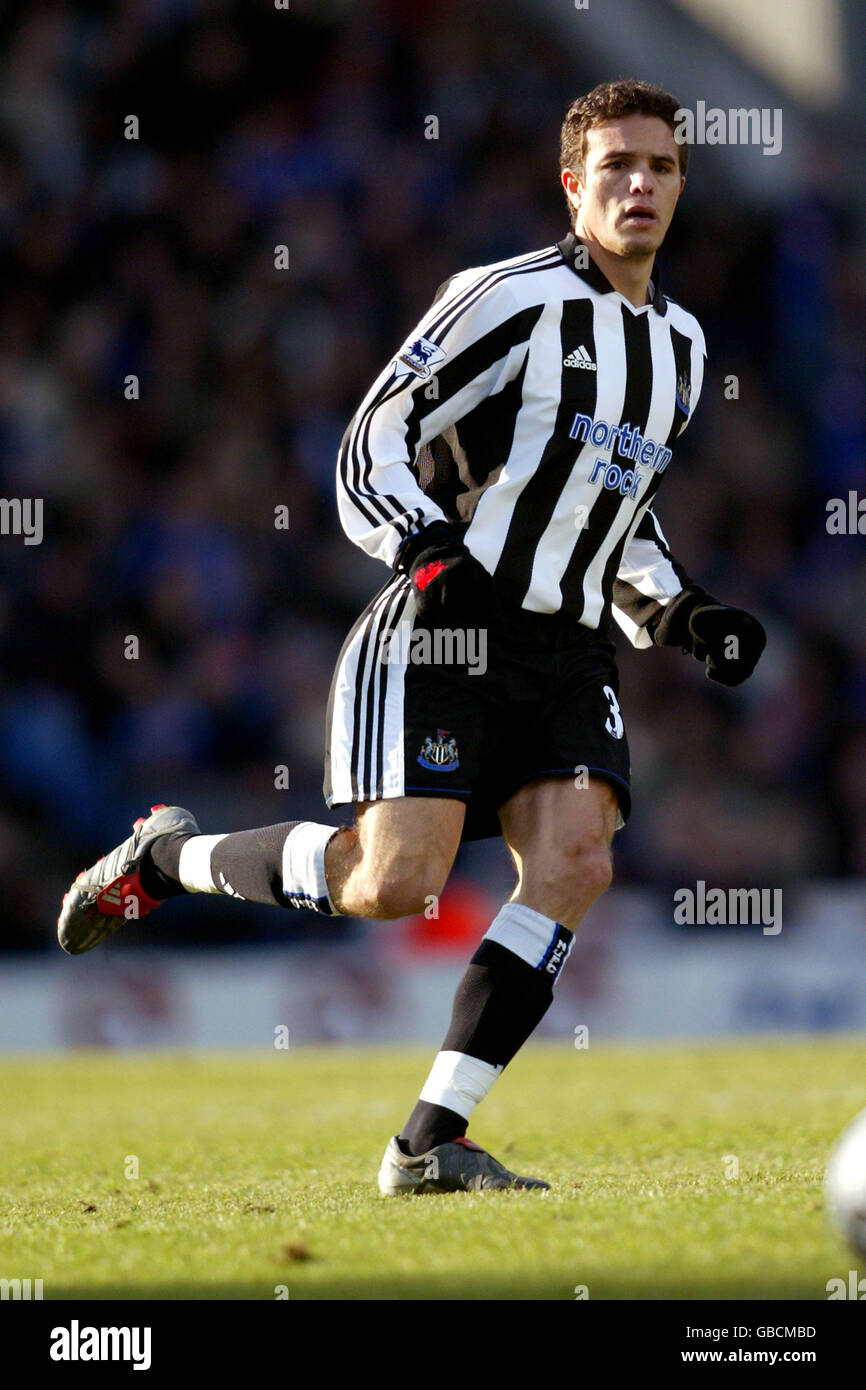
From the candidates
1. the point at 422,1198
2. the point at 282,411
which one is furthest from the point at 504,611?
the point at 282,411

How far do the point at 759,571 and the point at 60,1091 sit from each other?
6.25 meters

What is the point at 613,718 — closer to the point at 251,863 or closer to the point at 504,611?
the point at 504,611

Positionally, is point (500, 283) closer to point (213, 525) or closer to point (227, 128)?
point (213, 525)

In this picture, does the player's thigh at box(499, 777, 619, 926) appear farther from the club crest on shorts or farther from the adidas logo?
the adidas logo

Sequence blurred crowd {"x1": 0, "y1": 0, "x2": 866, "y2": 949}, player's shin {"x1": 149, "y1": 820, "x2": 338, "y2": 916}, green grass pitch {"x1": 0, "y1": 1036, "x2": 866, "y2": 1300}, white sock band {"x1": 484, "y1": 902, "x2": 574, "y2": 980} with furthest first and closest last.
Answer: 1. blurred crowd {"x1": 0, "y1": 0, "x2": 866, "y2": 949}
2. player's shin {"x1": 149, "y1": 820, "x2": 338, "y2": 916}
3. white sock band {"x1": 484, "y1": 902, "x2": 574, "y2": 980}
4. green grass pitch {"x1": 0, "y1": 1036, "x2": 866, "y2": 1300}

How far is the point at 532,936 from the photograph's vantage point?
13.6ft

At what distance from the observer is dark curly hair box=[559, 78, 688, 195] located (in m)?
4.39

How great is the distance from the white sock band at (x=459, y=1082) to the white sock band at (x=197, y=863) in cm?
81

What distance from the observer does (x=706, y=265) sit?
45.6 ft

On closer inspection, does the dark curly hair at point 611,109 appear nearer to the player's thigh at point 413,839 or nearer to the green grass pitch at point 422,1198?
the player's thigh at point 413,839

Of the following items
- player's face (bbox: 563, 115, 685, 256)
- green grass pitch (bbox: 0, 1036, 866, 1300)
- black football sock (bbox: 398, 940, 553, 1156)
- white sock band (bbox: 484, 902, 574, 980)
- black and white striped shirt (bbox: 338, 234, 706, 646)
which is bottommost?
green grass pitch (bbox: 0, 1036, 866, 1300)

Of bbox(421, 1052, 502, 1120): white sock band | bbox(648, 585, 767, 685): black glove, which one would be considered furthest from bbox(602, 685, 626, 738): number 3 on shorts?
bbox(421, 1052, 502, 1120): white sock band

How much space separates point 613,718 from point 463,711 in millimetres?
426

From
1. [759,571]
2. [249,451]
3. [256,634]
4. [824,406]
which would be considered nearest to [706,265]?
[824,406]
